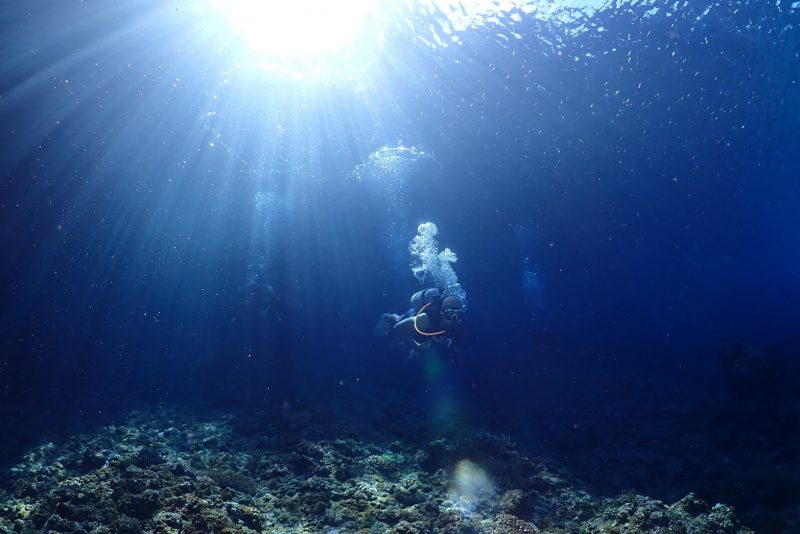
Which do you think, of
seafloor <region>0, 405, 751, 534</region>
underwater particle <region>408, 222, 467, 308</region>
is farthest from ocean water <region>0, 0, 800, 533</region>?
underwater particle <region>408, 222, 467, 308</region>

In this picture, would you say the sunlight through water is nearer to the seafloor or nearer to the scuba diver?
the scuba diver

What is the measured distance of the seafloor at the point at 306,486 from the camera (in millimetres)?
5176

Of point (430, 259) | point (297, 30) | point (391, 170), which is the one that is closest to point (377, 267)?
point (430, 259)

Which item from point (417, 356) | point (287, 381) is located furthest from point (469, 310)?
point (287, 381)

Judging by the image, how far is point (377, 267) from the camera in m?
22.5

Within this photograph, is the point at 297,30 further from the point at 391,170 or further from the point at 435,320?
the point at 435,320

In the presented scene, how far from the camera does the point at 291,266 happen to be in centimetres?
2170

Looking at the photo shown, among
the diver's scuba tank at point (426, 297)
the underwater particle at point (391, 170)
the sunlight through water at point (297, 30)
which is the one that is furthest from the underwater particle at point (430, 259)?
the sunlight through water at point (297, 30)

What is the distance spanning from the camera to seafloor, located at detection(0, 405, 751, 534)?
17.0 feet

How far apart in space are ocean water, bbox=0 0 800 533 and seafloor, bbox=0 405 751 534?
0.17ft

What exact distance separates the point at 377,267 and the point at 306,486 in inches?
645

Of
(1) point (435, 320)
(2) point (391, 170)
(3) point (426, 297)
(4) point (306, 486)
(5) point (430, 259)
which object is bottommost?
(4) point (306, 486)

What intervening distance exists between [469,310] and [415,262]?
4380 millimetres

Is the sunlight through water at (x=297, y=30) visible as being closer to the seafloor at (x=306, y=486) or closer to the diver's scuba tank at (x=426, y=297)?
the diver's scuba tank at (x=426, y=297)
